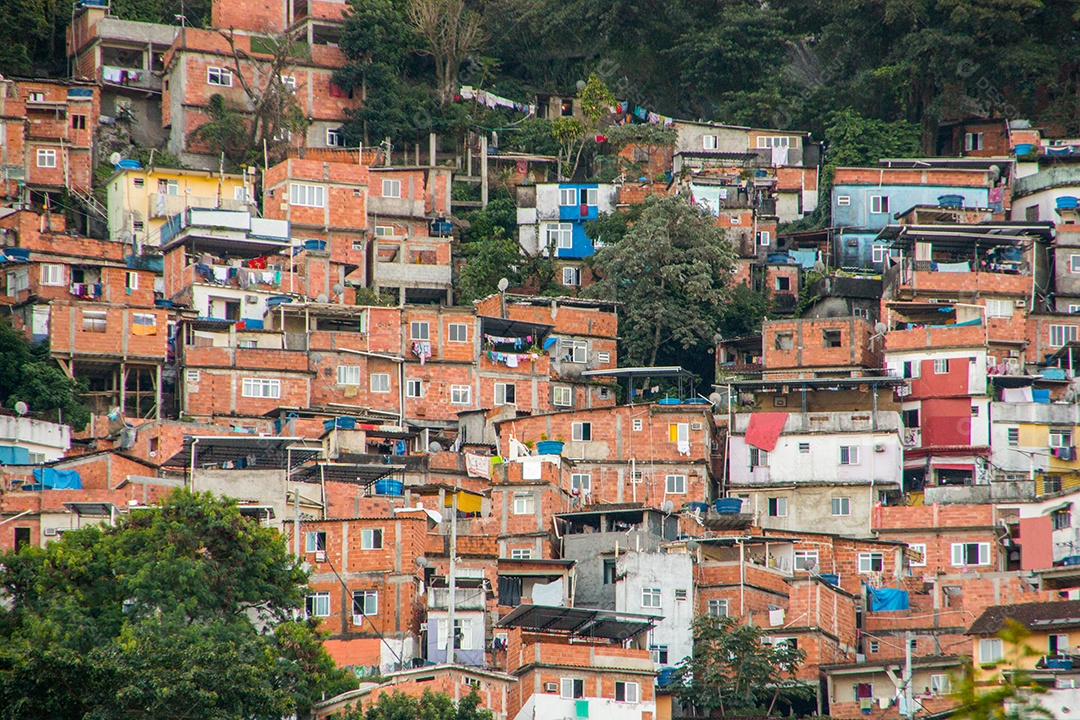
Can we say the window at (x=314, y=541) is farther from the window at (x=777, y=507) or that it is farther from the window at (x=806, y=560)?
the window at (x=777, y=507)

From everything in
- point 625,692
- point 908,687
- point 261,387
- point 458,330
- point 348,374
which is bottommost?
point 908,687

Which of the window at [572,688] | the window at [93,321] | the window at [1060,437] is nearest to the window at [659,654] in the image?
the window at [572,688]

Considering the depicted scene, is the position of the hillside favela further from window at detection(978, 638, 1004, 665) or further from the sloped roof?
window at detection(978, 638, 1004, 665)

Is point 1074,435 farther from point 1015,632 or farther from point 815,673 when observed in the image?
point 1015,632

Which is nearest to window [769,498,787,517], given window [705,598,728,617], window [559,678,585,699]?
window [705,598,728,617]

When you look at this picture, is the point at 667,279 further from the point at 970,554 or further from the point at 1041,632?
the point at 1041,632

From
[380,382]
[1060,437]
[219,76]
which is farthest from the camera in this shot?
[219,76]

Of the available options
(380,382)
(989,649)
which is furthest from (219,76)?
(989,649)
